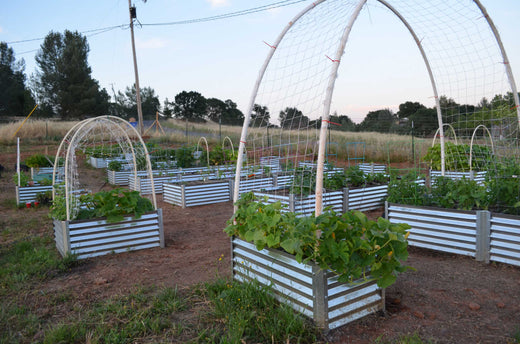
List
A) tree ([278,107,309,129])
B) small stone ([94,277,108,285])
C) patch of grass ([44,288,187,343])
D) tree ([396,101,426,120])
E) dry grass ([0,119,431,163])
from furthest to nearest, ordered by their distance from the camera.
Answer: tree ([396,101,426,120])
dry grass ([0,119,431,163])
small stone ([94,277,108,285])
tree ([278,107,309,129])
patch of grass ([44,288,187,343])

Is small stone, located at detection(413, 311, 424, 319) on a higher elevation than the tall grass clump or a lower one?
lower

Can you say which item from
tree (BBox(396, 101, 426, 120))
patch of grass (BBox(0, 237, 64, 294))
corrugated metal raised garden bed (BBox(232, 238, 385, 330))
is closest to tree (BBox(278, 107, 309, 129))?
corrugated metal raised garden bed (BBox(232, 238, 385, 330))

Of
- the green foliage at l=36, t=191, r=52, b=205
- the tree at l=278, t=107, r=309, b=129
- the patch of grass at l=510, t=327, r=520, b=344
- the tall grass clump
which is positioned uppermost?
the tall grass clump

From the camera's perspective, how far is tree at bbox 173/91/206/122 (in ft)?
138

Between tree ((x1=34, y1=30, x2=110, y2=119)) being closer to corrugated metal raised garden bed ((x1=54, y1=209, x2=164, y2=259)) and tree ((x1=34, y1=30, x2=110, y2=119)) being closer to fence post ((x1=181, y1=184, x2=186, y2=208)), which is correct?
fence post ((x1=181, y1=184, x2=186, y2=208))

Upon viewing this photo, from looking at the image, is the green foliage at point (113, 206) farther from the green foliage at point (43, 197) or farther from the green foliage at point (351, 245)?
the green foliage at point (43, 197)

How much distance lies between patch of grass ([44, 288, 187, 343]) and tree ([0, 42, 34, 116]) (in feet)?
113

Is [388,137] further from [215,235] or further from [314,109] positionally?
[314,109]

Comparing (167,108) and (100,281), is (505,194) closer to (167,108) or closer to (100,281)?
(100,281)

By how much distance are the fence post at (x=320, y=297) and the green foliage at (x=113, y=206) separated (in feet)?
9.78

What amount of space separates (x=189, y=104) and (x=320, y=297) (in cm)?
4268

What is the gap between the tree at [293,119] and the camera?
3400 mm

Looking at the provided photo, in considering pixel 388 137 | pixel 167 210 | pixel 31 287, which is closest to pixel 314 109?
pixel 31 287

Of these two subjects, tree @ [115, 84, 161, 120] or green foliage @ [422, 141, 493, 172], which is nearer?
green foliage @ [422, 141, 493, 172]
